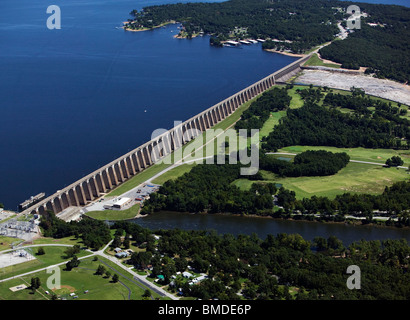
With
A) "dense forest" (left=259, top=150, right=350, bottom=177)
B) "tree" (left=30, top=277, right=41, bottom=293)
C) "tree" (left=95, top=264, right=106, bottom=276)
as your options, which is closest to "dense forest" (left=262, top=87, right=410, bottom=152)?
"dense forest" (left=259, top=150, right=350, bottom=177)

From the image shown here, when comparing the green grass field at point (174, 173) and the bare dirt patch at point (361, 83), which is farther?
the bare dirt patch at point (361, 83)

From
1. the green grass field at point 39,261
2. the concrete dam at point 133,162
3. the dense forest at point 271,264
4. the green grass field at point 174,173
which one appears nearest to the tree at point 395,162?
the dense forest at point 271,264

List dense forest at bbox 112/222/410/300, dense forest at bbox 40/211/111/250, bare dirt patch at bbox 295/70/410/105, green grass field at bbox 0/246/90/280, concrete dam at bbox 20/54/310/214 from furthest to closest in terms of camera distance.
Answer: bare dirt patch at bbox 295/70/410/105, concrete dam at bbox 20/54/310/214, dense forest at bbox 40/211/111/250, green grass field at bbox 0/246/90/280, dense forest at bbox 112/222/410/300

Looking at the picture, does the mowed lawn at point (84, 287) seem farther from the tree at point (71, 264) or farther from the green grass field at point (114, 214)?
the green grass field at point (114, 214)

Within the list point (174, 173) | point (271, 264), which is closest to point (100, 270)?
point (271, 264)

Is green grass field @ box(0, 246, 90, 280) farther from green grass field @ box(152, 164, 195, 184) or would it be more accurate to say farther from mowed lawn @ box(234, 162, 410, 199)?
mowed lawn @ box(234, 162, 410, 199)

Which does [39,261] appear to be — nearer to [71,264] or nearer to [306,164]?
[71,264]
